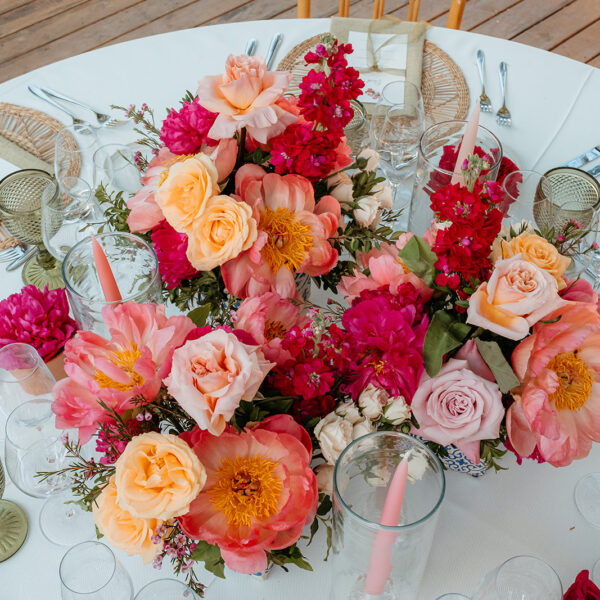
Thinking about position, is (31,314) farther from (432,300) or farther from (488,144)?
(488,144)

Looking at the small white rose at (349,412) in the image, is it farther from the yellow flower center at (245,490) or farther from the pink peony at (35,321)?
the pink peony at (35,321)

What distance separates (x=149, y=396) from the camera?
668 mm

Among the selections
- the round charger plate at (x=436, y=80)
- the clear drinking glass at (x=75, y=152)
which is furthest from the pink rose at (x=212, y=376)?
the round charger plate at (x=436, y=80)

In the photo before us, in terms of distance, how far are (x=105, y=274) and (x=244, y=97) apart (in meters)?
0.28

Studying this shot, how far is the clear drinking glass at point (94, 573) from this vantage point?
74cm

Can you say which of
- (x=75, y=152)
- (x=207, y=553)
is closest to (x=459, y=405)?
(x=207, y=553)

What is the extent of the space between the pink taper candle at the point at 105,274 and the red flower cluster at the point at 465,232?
41 centimetres

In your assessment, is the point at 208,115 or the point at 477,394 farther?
the point at 208,115

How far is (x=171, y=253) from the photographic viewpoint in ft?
2.77

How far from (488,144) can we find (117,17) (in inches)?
93.0

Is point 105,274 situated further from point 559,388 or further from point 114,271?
point 559,388

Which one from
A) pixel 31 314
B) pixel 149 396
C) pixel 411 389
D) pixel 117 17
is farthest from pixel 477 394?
pixel 117 17

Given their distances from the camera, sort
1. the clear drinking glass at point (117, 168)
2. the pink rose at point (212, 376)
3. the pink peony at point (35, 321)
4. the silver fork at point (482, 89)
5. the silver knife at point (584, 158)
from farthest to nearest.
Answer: the silver fork at point (482, 89) → the silver knife at point (584, 158) → the clear drinking glass at point (117, 168) → the pink peony at point (35, 321) → the pink rose at point (212, 376)

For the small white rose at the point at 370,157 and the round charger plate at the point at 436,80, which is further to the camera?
the round charger plate at the point at 436,80
